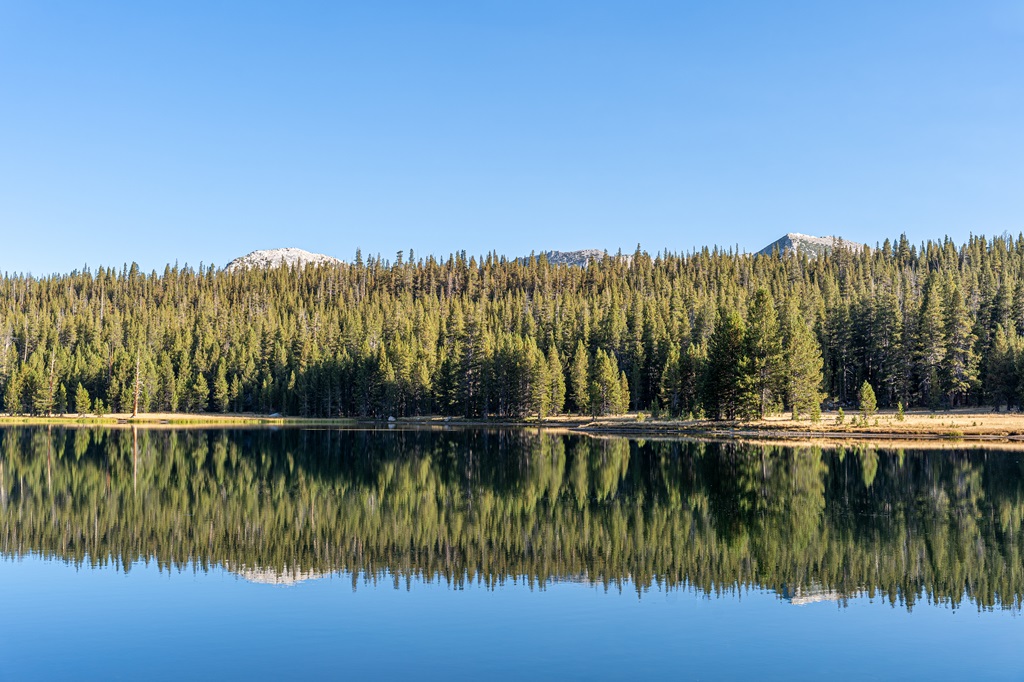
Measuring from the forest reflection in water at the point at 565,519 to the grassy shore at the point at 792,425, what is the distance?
19517 millimetres

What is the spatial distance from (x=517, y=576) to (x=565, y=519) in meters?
9.60

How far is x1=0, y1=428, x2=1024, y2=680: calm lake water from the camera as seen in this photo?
62.3 feet

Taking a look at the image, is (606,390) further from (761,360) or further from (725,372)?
(761,360)

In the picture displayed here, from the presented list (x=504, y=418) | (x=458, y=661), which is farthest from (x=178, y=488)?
(x=504, y=418)

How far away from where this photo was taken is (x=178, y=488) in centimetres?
4688

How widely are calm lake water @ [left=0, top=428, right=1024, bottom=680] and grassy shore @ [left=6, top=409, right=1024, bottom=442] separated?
3257 centimetres

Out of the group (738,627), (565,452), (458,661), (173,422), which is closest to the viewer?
(458,661)

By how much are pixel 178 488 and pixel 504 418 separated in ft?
307

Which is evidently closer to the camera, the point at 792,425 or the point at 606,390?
the point at 792,425

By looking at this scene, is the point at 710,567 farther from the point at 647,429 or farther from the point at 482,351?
the point at 482,351

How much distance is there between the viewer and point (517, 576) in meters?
26.8

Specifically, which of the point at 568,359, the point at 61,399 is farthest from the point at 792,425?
the point at 61,399

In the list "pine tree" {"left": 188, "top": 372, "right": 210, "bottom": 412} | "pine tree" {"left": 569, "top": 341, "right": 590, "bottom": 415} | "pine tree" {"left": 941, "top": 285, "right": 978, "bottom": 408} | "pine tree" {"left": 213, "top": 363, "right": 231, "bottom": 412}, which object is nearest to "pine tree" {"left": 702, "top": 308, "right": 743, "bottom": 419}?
"pine tree" {"left": 569, "top": 341, "right": 590, "bottom": 415}

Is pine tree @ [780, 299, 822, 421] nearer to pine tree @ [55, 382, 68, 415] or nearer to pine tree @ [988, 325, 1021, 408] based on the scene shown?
pine tree @ [988, 325, 1021, 408]
